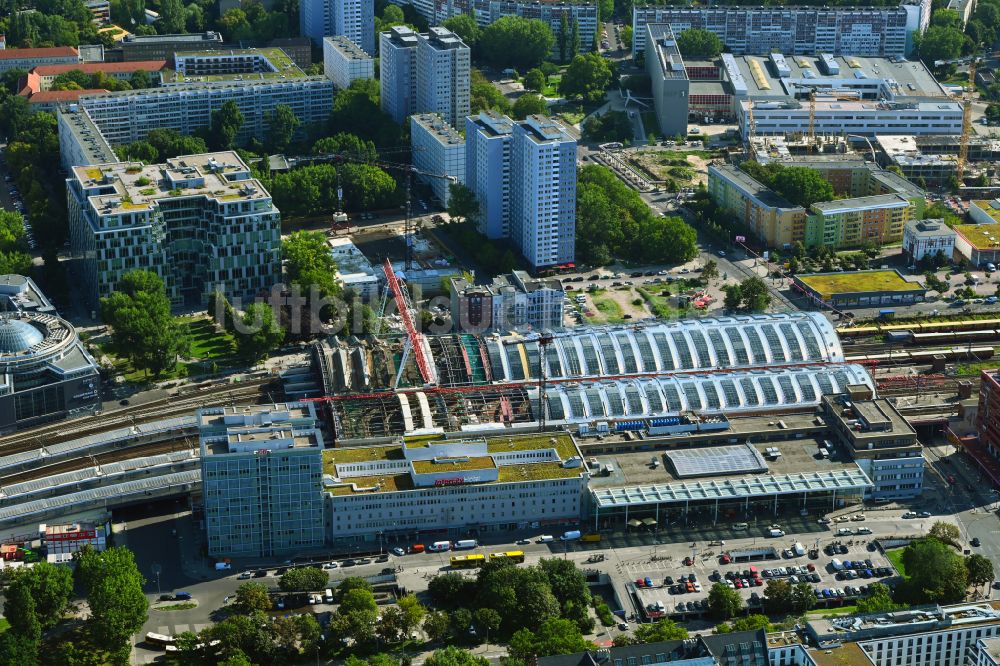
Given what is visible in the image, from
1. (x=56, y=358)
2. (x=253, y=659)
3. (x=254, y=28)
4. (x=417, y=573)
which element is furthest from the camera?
(x=254, y=28)

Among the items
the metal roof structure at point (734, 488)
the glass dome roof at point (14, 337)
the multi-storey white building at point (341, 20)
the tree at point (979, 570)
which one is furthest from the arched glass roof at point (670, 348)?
the multi-storey white building at point (341, 20)

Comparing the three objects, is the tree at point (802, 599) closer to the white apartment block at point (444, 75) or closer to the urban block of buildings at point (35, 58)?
the white apartment block at point (444, 75)

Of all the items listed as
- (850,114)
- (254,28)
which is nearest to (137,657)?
(850,114)

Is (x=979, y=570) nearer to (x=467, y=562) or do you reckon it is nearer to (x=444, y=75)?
(x=467, y=562)

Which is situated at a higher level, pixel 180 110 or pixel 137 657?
pixel 180 110

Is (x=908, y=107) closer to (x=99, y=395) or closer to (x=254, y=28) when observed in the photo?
(x=254, y=28)

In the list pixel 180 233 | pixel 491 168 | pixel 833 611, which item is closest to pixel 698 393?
pixel 833 611
